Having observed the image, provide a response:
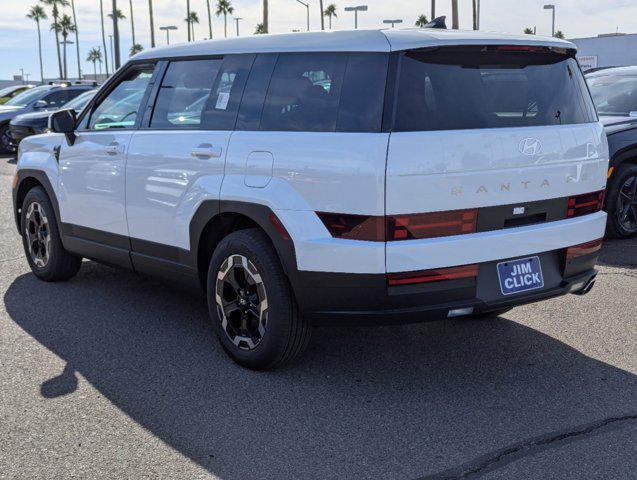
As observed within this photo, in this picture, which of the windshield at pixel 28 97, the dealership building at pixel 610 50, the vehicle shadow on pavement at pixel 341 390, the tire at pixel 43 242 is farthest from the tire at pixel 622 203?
the dealership building at pixel 610 50

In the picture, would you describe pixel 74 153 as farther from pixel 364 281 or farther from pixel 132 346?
pixel 364 281

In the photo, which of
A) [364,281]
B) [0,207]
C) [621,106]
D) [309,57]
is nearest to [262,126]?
[309,57]

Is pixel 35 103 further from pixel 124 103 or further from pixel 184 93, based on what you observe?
pixel 184 93

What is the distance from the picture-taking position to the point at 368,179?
3.88 meters

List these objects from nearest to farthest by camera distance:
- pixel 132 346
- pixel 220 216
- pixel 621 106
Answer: pixel 220 216 → pixel 132 346 → pixel 621 106

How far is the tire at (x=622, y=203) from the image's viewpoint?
27.0ft

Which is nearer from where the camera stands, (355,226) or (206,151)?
(355,226)

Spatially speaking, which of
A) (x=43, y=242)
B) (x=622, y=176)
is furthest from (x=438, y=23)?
(x=622, y=176)

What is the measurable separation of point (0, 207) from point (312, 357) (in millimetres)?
7598

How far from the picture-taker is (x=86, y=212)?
19.5ft

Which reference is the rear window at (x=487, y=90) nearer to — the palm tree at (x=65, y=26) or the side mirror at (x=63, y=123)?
the side mirror at (x=63, y=123)

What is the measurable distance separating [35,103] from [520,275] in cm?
1739

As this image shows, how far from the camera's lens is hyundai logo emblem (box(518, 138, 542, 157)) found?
4.19 meters

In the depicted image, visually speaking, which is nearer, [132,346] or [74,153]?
[132,346]
